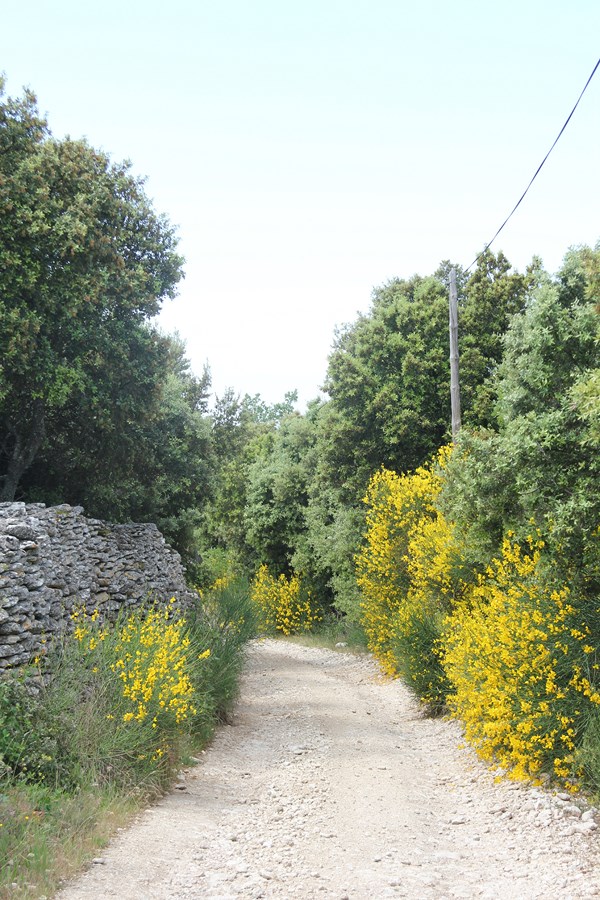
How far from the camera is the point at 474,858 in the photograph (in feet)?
21.2

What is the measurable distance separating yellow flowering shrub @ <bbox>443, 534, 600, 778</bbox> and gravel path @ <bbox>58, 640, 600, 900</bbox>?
0.39 meters

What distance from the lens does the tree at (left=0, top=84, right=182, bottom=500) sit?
13.2 m

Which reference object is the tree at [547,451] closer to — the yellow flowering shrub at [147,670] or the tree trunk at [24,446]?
the yellow flowering shrub at [147,670]

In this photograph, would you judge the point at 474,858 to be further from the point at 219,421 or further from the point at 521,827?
the point at 219,421

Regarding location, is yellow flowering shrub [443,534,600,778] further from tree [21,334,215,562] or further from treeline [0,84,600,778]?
tree [21,334,215,562]

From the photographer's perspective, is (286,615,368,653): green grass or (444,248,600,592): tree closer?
(444,248,600,592): tree

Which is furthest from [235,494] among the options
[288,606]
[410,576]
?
[410,576]

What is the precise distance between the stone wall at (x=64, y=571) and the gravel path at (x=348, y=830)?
235 centimetres

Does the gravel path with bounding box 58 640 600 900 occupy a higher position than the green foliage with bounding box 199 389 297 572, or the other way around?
the green foliage with bounding box 199 389 297 572

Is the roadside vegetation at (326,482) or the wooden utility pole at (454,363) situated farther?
the wooden utility pole at (454,363)

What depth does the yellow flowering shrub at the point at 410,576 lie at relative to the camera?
13.4 m

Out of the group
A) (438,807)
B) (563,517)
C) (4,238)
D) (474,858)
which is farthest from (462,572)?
(4,238)

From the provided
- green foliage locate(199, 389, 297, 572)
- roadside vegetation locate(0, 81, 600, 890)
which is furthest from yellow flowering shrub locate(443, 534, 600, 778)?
green foliage locate(199, 389, 297, 572)

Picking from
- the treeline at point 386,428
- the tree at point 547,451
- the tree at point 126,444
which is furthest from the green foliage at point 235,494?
the tree at point 547,451
